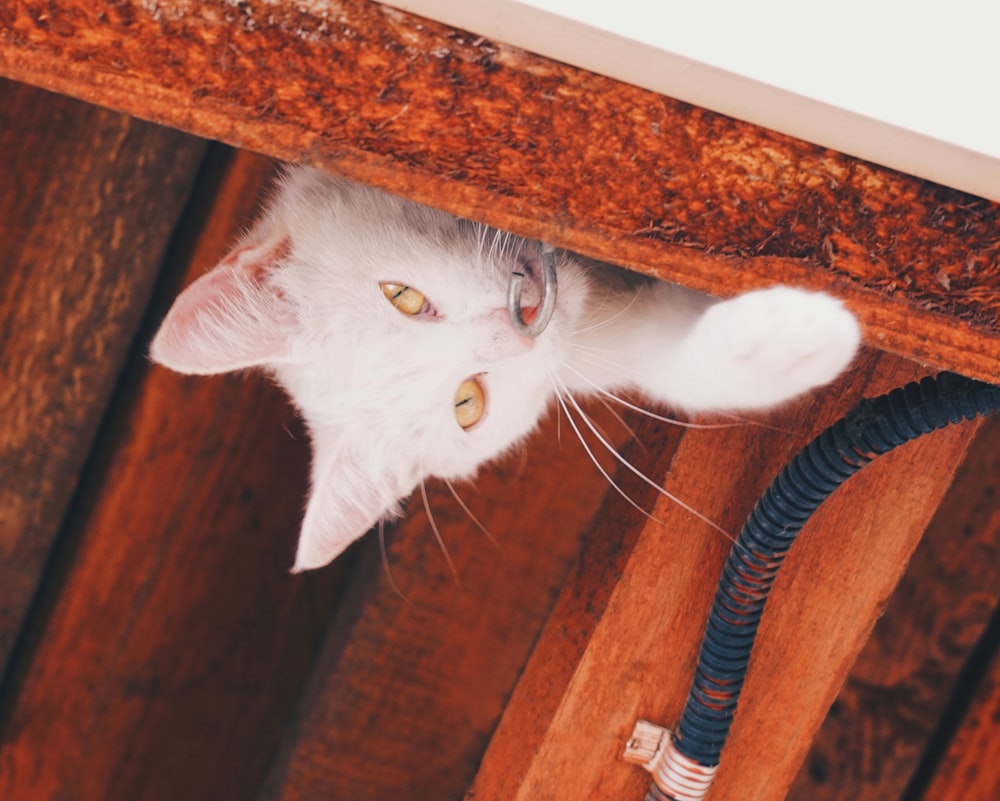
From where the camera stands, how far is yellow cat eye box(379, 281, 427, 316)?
0.88 meters

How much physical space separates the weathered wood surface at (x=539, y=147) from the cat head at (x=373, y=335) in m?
0.28

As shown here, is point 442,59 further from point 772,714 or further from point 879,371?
point 772,714

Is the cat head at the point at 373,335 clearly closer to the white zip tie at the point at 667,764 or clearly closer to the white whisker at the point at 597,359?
the white whisker at the point at 597,359

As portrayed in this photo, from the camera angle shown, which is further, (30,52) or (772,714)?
(772,714)

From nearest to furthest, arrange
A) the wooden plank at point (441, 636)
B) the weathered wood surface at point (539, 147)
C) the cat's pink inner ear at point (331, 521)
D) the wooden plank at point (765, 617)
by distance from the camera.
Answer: the weathered wood surface at point (539, 147) → the wooden plank at point (765, 617) → the cat's pink inner ear at point (331, 521) → the wooden plank at point (441, 636)

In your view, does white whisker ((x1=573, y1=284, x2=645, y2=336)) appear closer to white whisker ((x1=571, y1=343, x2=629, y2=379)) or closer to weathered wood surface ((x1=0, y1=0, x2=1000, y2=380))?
white whisker ((x1=571, y1=343, x2=629, y2=379))

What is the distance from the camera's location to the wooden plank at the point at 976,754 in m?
1.11

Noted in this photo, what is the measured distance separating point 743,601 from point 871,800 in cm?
71

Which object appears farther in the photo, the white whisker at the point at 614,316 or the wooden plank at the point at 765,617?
the white whisker at the point at 614,316

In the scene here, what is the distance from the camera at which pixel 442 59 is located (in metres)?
0.53

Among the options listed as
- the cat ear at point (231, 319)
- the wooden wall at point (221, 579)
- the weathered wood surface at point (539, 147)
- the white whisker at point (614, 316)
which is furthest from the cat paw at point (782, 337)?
the wooden wall at point (221, 579)

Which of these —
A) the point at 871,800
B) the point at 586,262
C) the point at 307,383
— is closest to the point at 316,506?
the point at 307,383

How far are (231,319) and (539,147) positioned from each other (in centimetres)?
47

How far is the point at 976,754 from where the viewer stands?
1.12 metres
